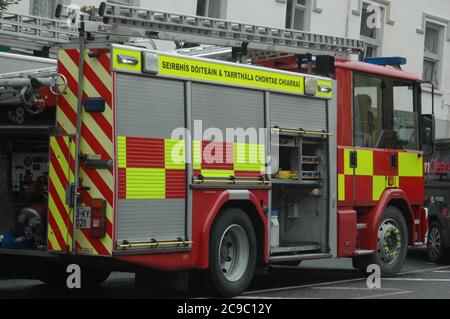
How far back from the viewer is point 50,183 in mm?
9648

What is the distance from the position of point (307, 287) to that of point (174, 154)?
3111 millimetres

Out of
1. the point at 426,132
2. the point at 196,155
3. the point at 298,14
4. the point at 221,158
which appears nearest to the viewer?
the point at 196,155

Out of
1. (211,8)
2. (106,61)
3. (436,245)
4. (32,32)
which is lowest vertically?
(436,245)

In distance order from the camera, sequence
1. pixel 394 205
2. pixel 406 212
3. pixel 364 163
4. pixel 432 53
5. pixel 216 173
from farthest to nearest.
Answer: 1. pixel 432 53
2. pixel 406 212
3. pixel 394 205
4. pixel 364 163
5. pixel 216 173

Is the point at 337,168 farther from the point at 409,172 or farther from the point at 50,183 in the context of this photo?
the point at 50,183

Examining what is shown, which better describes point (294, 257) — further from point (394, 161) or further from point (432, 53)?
point (432, 53)

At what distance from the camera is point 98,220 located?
30.5 feet

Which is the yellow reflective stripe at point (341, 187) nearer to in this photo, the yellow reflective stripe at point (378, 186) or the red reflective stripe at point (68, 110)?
the yellow reflective stripe at point (378, 186)

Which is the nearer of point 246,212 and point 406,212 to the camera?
point 246,212

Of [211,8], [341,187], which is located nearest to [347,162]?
[341,187]

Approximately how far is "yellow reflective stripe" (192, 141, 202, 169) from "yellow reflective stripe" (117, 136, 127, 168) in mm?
959

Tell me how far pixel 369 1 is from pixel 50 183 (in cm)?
1812

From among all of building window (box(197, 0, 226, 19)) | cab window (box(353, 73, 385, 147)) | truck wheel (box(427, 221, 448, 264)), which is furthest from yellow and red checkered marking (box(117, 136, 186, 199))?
building window (box(197, 0, 226, 19))

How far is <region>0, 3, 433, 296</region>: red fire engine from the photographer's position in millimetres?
9414
